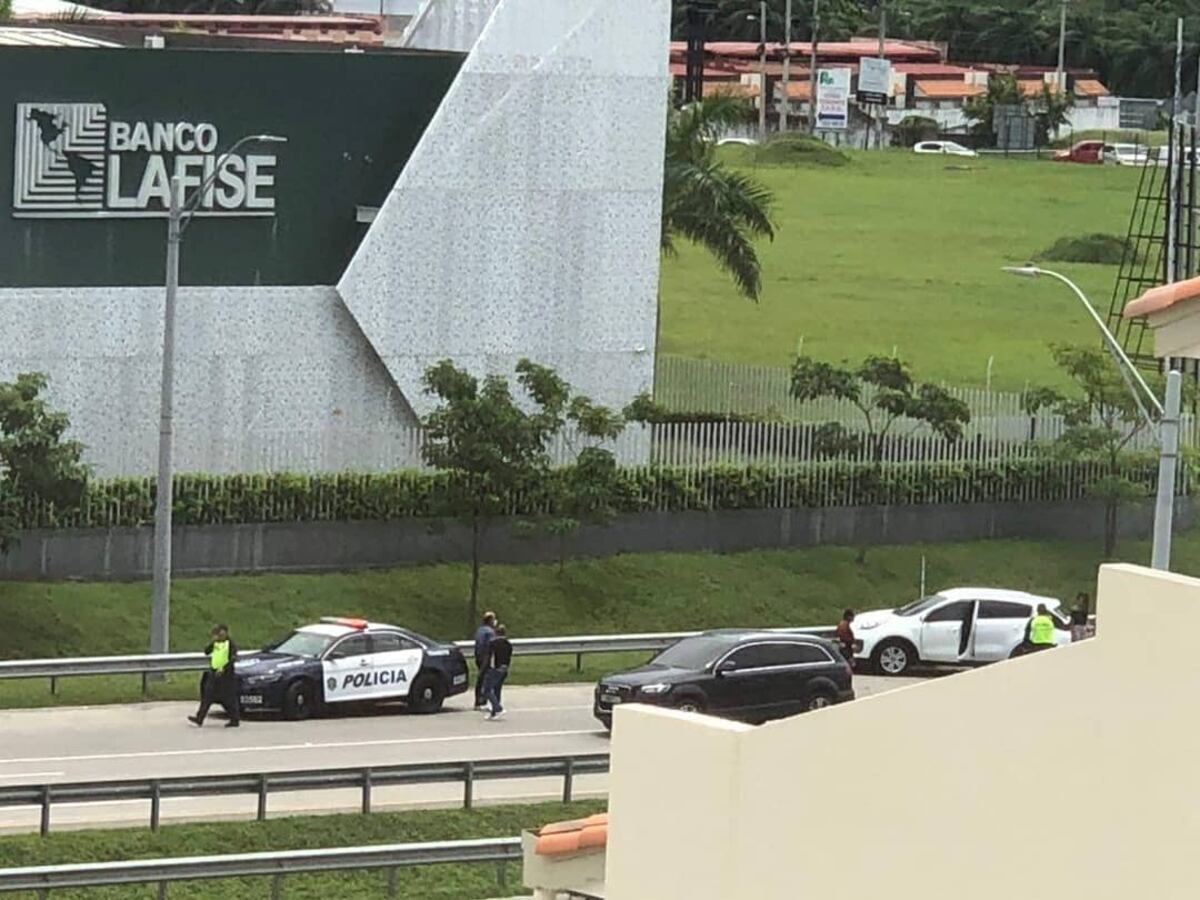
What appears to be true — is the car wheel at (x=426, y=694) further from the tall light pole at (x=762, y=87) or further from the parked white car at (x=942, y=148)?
the parked white car at (x=942, y=148)

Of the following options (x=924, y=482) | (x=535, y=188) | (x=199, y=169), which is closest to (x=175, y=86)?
(x=199, y=169)

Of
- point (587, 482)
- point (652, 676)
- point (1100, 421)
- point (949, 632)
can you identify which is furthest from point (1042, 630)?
point (1100, 421)

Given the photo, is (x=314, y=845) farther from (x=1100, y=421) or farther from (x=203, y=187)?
(x=1100, y=421)

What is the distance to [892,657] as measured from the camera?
3441 centimetres

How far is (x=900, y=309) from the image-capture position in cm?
6475

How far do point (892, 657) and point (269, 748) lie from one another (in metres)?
9.20

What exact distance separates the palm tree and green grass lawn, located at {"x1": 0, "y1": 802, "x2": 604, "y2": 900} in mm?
20326

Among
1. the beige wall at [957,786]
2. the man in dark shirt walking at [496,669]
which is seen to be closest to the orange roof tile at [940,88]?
the man in dark shirt walking at [496,669]

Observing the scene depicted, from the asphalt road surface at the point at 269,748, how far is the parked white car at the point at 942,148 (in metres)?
76.1

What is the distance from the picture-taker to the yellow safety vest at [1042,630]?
106 feet

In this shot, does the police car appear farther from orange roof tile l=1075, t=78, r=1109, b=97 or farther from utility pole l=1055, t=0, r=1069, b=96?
orange roof tile l=1075, t=78, r=1109, b=97

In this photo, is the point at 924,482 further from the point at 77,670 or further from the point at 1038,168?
the point at 1038,168

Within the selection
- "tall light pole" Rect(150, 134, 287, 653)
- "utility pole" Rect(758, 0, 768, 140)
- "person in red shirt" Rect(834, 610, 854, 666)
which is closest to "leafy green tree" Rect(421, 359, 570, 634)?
"tall light pole" Rect(150, 134, 287, 653)

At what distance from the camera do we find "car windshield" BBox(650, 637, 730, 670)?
1169 inches
